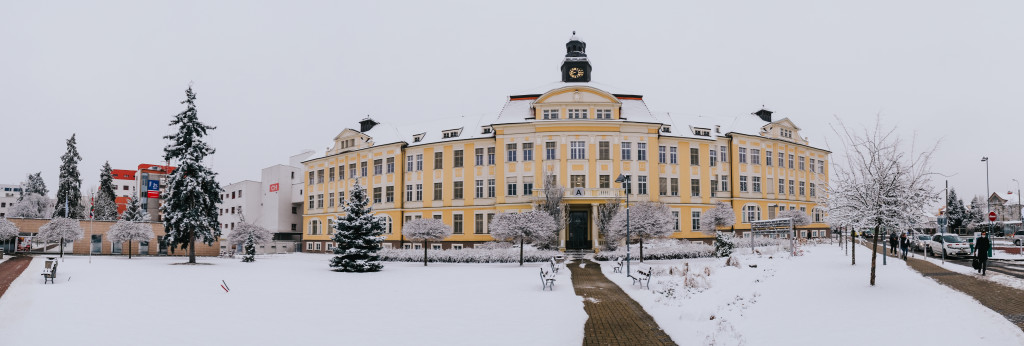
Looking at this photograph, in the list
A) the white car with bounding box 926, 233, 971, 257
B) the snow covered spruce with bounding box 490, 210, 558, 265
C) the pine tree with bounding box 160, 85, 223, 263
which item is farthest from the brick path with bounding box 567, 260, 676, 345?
the pine tree with bounding box 160, 85, 223, 263

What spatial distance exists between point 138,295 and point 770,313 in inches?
788

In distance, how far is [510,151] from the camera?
49.7 m

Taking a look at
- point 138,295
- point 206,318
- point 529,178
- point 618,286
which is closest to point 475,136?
point 529,178

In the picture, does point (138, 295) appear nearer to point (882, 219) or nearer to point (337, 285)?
point (337, 285)

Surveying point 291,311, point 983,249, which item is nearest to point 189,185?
point 291,311

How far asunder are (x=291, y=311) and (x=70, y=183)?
Answer: 63.9m

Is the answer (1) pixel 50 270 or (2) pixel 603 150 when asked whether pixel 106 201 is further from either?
(2) pixel 603 150

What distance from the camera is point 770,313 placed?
45.7 feet

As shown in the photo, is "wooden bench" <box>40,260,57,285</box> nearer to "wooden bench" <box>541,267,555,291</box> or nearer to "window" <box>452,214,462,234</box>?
"wooden bench" <box>541,267,555,291</box>

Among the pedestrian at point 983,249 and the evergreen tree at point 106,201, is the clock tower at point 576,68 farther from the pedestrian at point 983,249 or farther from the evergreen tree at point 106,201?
the evergreen tree at point 106,201

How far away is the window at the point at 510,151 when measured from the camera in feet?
163

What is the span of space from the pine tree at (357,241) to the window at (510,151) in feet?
58.7

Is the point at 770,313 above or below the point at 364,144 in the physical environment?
below

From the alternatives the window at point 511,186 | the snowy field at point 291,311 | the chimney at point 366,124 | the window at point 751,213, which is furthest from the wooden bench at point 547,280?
the chimney at point 366,124
